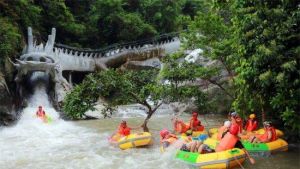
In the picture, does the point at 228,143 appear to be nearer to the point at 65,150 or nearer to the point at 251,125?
the point at 251,125

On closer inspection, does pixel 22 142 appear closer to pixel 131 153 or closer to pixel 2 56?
pixel 131 153

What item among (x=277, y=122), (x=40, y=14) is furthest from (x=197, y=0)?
(x=277, y=122)

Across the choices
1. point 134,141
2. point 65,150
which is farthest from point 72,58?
point 134,141

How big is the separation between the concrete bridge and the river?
2.92 meters

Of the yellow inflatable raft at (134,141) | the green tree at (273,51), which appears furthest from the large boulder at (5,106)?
the green tree at (273,51)

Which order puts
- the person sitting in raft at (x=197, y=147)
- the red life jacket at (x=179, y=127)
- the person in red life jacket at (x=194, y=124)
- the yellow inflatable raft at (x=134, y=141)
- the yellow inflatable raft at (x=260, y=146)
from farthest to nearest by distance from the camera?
the person in red life jacket at (x=194, y=124) < the red life jacket at (x=179, y=127) < the yellow inflatable raft at (x=134, y=141) < the yellow inflatable raft at (x=260, y=146) < the person sitting in raft at (x=197, y=147)

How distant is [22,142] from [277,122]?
9906 millimetres

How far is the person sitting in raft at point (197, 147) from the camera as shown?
1203 cm

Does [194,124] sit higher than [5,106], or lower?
lower

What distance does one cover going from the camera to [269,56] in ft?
32.7

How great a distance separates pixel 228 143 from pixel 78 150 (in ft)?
18.8

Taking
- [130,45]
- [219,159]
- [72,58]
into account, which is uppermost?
[130,45]

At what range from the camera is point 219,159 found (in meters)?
11.3

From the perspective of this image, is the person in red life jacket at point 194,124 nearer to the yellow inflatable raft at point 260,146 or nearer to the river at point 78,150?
the river at point 78,150
